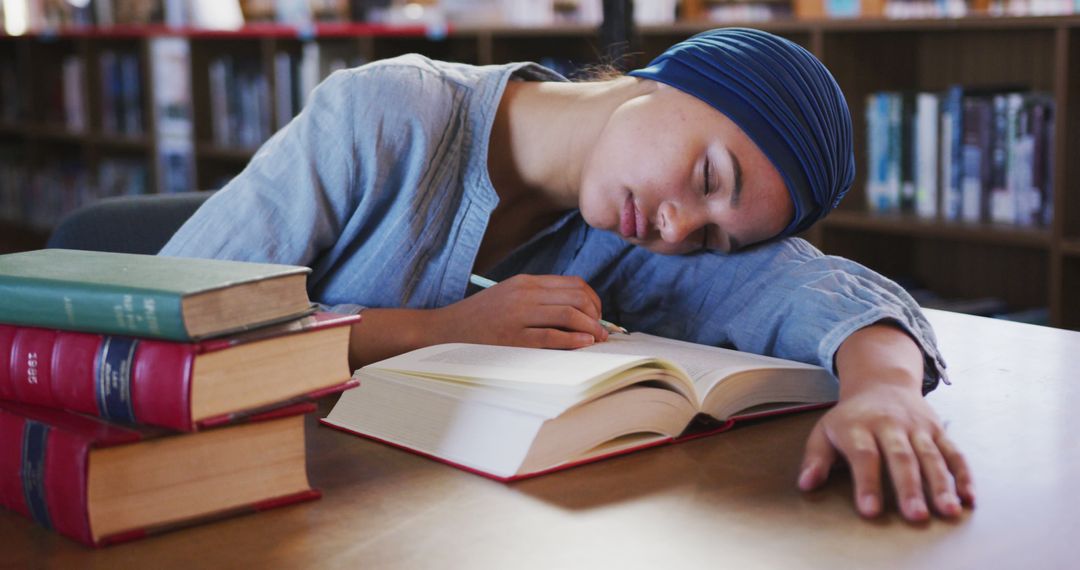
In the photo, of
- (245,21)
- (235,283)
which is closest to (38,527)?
(235,283)

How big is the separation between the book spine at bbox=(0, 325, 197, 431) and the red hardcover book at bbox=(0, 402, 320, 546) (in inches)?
0.4

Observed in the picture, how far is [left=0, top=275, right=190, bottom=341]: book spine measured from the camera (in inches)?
27.1

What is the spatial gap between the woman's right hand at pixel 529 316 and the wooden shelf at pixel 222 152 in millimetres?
3123

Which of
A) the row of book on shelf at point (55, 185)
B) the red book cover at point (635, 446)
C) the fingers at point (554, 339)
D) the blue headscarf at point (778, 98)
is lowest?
the row of book on shelf at point (55, 185)

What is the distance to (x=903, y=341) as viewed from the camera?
1.05 m

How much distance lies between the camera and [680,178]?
47.3 inches

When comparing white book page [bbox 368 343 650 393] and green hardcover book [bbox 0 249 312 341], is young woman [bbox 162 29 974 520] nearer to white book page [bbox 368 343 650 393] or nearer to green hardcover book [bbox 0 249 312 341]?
white book page [bbox 368 343 650 393]

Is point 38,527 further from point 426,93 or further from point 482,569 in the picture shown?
point 426,93

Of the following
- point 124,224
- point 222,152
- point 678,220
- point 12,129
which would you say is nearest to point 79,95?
point 12,129

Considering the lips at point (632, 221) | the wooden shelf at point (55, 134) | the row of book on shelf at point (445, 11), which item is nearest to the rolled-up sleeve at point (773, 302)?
the lips at point (632, 221)

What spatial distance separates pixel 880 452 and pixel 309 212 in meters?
0.70

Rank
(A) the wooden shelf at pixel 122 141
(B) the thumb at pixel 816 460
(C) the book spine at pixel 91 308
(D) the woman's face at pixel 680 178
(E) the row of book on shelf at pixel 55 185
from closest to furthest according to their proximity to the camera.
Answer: (C) the book spine at pixel 91 308 < (B) the thumb at pixel 816 460 < (D) the woman's face at pixel 680 178 < (A) the wooden shelf at pixel 122 141 < (E) the row of book on shelf at pixel 55 185

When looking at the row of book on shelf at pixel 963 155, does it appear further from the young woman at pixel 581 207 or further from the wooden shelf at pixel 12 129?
the wooden shelf at pixel 12 129

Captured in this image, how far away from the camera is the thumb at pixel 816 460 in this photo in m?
Result: 0.81
